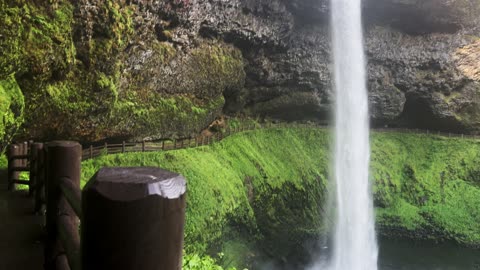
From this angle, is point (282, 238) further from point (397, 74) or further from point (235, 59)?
point (397, 74)

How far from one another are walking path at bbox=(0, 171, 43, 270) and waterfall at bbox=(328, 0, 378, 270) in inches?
947

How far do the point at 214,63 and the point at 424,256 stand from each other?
17701mm

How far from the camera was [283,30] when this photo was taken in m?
29.5

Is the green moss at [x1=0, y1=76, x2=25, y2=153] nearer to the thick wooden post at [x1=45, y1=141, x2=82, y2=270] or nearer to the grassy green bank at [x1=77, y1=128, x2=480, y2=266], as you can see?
the grassy green bank at [x1=77, y1=128, x2=480, y2=266]

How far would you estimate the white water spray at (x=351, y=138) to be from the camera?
27.2m

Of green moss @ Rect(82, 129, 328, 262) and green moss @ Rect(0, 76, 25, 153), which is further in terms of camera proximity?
green moss @ Rect(82, 129, 328, 262)

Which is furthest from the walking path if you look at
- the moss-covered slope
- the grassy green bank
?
the grassy green bank

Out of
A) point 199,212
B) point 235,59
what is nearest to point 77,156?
point 199,212

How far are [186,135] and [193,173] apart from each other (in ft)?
16.6

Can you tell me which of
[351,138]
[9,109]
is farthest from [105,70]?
[351,138]

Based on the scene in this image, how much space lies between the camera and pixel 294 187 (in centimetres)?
2556

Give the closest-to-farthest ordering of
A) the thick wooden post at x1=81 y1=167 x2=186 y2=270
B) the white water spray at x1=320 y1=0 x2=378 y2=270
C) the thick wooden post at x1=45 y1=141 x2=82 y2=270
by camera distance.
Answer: the thick wooden post at x1=81 y1=167 x2=186 y2=270 < the thick wooden post at x1=45 y1=141 x2=82 y2=270 < the white water spray at x1=320 y1=0 x2=378 y2=270

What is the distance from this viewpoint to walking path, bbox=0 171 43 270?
2.89 metres

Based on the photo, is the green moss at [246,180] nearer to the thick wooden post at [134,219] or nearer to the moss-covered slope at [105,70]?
the moss-covered slope at [105,70]
